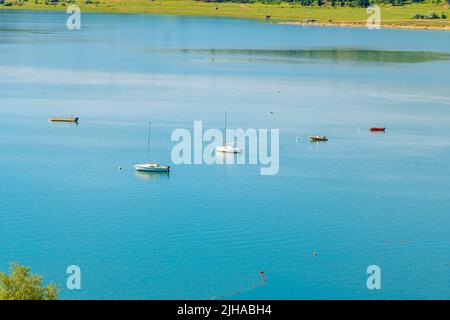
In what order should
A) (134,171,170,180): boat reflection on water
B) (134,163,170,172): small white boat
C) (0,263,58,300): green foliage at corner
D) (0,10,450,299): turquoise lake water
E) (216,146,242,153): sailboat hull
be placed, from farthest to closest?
(216,146,242,153): sailboat hull < (134,163,170,172): small white boat < (134,171,170,180): boat reflection on water < (0,10,450,299): turquoise lake water < (0,263,58,300): green foliage at corner

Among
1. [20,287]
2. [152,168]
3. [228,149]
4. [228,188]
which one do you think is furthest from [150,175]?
[20,287]

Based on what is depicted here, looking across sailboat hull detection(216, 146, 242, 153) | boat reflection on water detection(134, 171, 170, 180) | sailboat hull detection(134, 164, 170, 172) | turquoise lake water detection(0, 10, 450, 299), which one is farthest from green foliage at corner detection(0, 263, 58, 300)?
sailboat hull detection(216, 146, 242, 153)

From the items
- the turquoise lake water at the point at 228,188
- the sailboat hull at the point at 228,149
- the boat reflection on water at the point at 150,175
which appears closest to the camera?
the turquoise lake water at the point at 228,188

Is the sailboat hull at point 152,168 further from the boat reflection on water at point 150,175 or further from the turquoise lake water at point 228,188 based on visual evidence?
the turquoise lake water at point 228,188

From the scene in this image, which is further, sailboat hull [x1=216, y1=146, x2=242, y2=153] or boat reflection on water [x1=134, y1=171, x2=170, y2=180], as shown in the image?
sailboat hull [x1=216, y1=146, x2=242, y2=153]

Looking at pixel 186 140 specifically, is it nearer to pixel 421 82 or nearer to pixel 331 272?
pixel 331 272

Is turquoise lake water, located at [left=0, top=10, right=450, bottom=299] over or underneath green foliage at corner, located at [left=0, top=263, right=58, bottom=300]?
over

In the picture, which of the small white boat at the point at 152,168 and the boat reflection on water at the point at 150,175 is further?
the small white boat at the point at 152,168

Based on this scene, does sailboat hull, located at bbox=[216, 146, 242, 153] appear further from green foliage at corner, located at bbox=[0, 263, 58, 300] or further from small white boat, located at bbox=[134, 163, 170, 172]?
green foliage at corner, located at bbox=[0, 263, 58, 300]

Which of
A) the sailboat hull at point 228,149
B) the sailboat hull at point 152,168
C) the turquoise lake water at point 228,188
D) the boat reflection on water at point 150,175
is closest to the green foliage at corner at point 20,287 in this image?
the turquoise lake water at point 228,188
